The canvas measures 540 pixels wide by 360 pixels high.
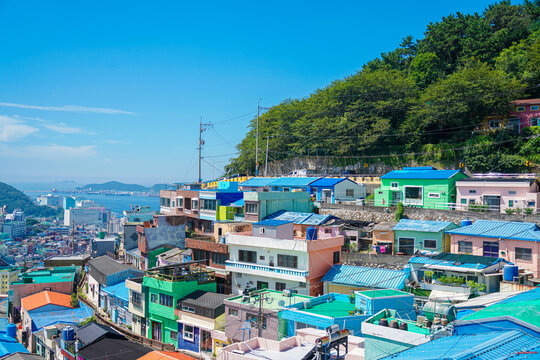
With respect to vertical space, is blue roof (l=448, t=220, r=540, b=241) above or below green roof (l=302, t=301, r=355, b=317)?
above

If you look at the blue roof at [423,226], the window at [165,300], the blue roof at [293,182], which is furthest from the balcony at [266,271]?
the blue roof at [293,182]

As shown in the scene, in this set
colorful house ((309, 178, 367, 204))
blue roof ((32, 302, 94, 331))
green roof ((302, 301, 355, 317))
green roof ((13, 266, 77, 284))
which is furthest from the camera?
colorful house ((309, 178, 367, 204))

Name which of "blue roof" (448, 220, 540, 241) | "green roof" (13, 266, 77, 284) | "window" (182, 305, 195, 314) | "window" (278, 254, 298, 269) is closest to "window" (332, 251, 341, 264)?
"window" (278, 254, 298, 269)

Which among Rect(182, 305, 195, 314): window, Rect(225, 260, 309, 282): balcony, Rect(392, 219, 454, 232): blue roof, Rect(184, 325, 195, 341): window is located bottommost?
Rect(184, 325, 195, 341): window

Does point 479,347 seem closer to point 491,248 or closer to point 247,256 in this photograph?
point 491,248

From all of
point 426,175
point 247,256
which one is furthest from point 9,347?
point 426,175

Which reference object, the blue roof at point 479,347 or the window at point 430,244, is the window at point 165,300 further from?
the blue roof at point 479,347

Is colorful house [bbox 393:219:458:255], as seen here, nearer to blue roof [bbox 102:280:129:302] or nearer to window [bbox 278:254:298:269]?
window [bbox 278:254:298:269]
